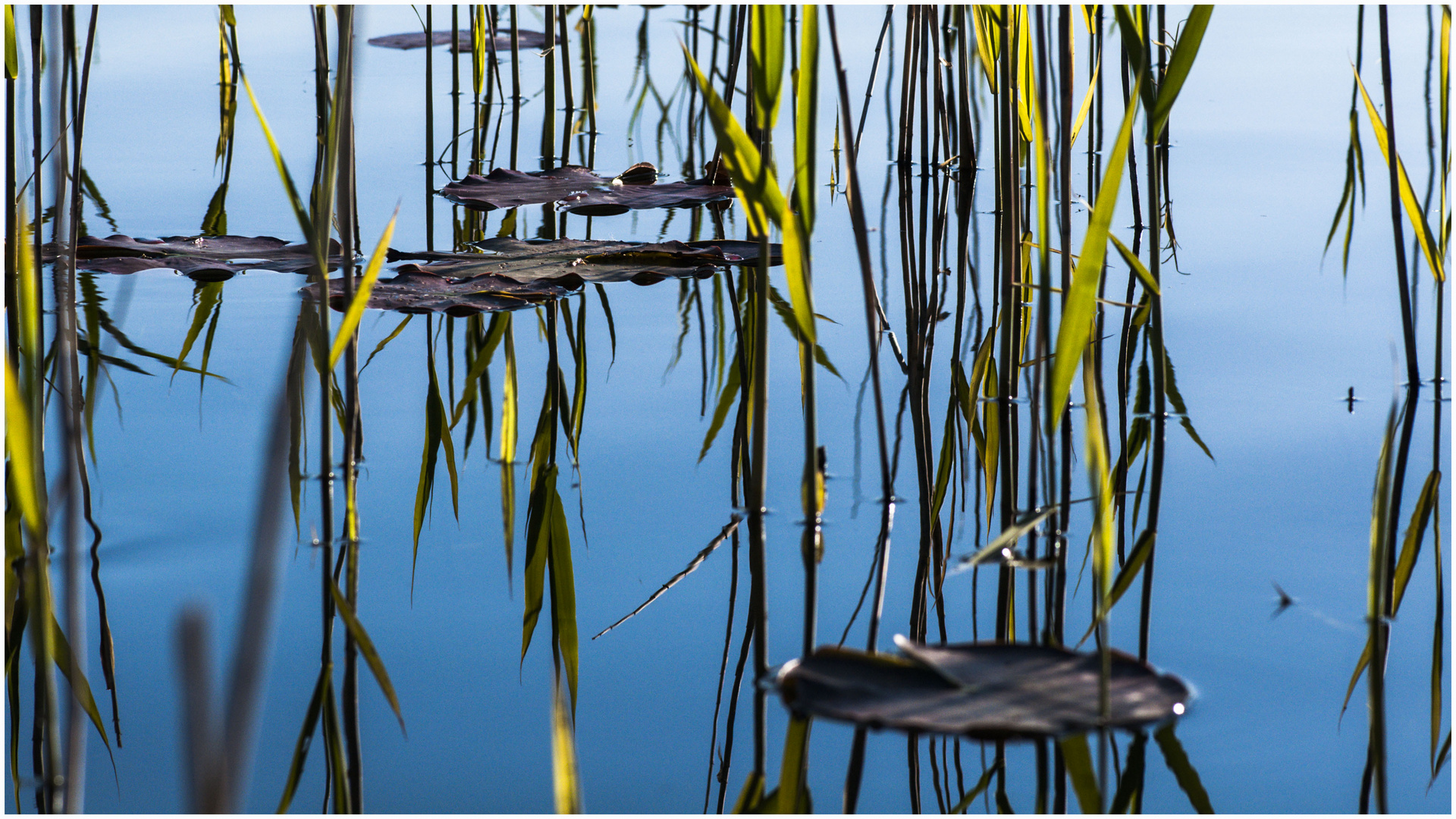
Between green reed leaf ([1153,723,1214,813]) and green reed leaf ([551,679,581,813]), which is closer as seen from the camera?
green reed leaf ([551,679,581,813])

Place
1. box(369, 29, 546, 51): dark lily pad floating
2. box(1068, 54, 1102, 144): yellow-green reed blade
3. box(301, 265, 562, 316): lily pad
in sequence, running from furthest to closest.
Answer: box(369, 29, 546, 51): dark lily pad floating < box(301, 265, 562, 316): lily pad < box(1068, 54, 1102, 144): yellow-green reed blade

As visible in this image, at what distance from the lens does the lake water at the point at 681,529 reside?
32.5 inches

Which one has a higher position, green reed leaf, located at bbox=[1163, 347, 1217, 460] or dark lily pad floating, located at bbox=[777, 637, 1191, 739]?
green reed leaf, located at bbox=[1163, 347, 1217, 460]

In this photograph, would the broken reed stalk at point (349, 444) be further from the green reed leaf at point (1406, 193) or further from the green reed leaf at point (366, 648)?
the green reed leaf at point (1406, 193)

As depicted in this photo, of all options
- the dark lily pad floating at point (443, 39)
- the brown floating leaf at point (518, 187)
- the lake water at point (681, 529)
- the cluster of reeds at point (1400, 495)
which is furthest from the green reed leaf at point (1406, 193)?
the dark lily pad floating at point (443, 39)

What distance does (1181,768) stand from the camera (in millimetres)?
799

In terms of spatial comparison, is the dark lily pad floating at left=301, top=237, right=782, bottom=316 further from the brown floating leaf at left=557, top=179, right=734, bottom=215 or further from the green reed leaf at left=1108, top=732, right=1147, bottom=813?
the green reed leaf at left=1108, top=732, right=1147, bottom=813

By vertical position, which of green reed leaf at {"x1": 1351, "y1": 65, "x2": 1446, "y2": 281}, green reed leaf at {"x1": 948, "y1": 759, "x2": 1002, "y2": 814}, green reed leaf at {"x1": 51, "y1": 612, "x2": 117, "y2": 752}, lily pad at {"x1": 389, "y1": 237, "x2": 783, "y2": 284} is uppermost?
green reed leaf at {"x1": 1351, "y1": 65, "x2": 1446, "y2": 281}

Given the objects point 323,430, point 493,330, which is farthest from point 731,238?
point 323,430

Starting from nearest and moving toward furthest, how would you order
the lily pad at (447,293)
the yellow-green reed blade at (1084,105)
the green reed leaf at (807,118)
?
1. the green reed leaf at (807,118)
2. the yellow-green reed blade at (1084,105)
3. the lily pad at (447,293)

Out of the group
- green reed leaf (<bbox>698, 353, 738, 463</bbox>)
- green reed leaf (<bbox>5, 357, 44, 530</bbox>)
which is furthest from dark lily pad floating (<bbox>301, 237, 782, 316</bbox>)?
green reed leaf (<bbox>5, 357, 44, 530</bbox>)

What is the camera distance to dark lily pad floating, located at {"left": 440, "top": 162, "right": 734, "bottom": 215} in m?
2.29

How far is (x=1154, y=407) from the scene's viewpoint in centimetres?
137

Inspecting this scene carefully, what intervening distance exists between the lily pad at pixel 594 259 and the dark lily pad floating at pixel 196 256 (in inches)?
6.5
